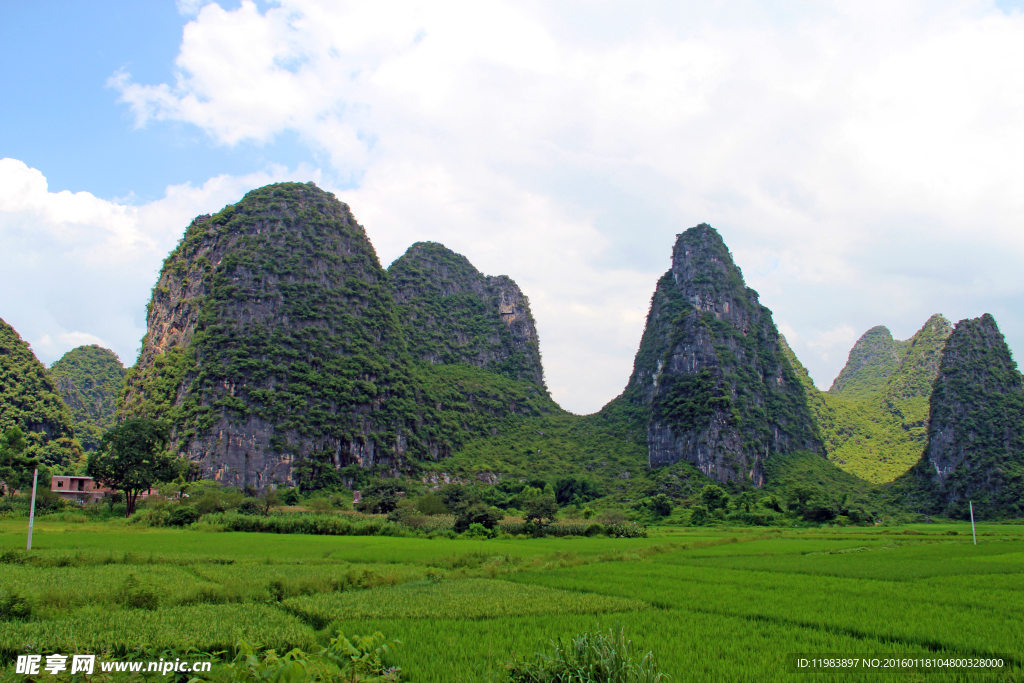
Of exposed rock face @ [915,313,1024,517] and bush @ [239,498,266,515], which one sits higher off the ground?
exposed rock face @ [915,313,1024,517]

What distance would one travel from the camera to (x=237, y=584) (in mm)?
13312

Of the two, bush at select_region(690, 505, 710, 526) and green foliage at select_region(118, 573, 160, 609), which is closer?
green foliage at select_region(118, 573, 160, 609)

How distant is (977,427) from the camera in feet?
200

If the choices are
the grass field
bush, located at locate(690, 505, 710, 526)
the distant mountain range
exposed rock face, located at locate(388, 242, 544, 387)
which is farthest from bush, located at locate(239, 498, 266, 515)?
exposed rock face, located at locate(388, 242, 544, 387)

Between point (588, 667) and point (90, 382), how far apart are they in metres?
119

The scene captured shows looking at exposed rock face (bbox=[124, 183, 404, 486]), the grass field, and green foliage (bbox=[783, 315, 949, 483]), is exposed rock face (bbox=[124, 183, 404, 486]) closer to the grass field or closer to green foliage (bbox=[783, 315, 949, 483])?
the grass field

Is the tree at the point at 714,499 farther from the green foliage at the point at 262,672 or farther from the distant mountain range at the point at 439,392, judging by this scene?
the green foliage at the point at 262,672

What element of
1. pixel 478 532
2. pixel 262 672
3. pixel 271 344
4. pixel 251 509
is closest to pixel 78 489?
pixel 251 509

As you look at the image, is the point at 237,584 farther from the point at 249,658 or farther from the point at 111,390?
the point at 111,390

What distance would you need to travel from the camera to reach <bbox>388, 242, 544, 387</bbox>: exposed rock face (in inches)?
3760

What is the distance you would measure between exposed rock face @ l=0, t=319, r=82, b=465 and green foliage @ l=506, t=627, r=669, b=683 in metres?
64.8

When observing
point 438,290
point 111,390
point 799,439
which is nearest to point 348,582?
point 799,439

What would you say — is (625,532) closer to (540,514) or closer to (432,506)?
(540,514)

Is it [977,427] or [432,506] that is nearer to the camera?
[432,506]
